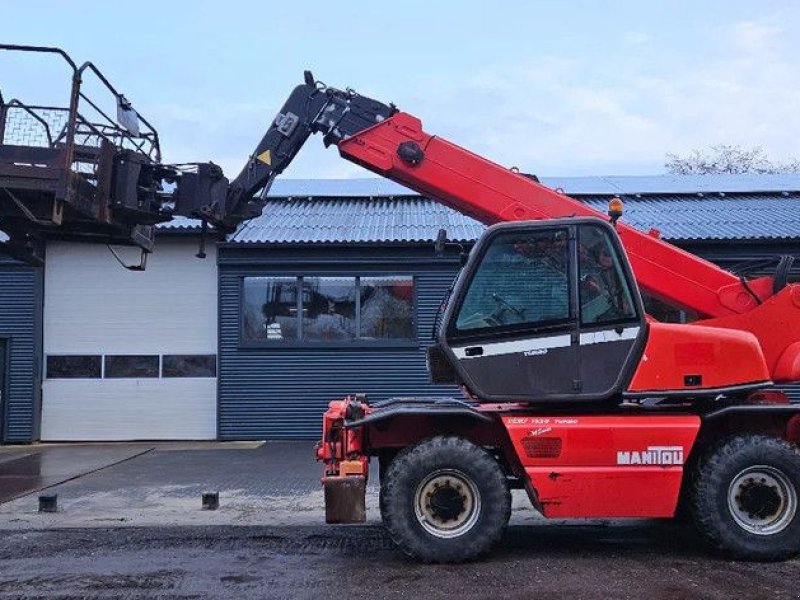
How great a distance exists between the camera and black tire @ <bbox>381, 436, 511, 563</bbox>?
7.08m

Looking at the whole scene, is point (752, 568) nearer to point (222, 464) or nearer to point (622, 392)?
point (622, 392)

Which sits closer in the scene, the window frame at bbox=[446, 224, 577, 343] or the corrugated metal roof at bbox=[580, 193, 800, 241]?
the window frame at bbox=[446, 224, 577, 343]

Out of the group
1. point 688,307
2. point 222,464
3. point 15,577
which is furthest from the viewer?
point 222,464

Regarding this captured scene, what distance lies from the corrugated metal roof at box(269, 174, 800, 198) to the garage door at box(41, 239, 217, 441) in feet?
13.2

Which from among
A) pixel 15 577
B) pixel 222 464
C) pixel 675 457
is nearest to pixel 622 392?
pixel 675 457

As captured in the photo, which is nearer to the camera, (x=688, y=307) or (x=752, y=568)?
(x=752, y=568)

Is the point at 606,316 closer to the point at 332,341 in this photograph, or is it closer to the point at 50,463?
the point at 332,341

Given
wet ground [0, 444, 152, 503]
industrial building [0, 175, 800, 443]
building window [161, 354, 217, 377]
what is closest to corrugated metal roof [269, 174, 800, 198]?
industrial building [0, 175, 800, 443]

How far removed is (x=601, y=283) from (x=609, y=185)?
1508 cm

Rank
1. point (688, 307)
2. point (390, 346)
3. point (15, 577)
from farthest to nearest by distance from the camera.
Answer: point (390, 346) < point (688, 307) < point (15, 577)

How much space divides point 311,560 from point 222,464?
22.0 ft

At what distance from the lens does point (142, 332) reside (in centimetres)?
1717

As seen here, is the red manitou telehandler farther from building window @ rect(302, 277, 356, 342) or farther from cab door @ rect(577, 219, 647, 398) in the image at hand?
building window @ rect(302, 277, 356, 342)

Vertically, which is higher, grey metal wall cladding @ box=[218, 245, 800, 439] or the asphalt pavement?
grey metal wall cladding @ box=[218, 245, 800, 439]
